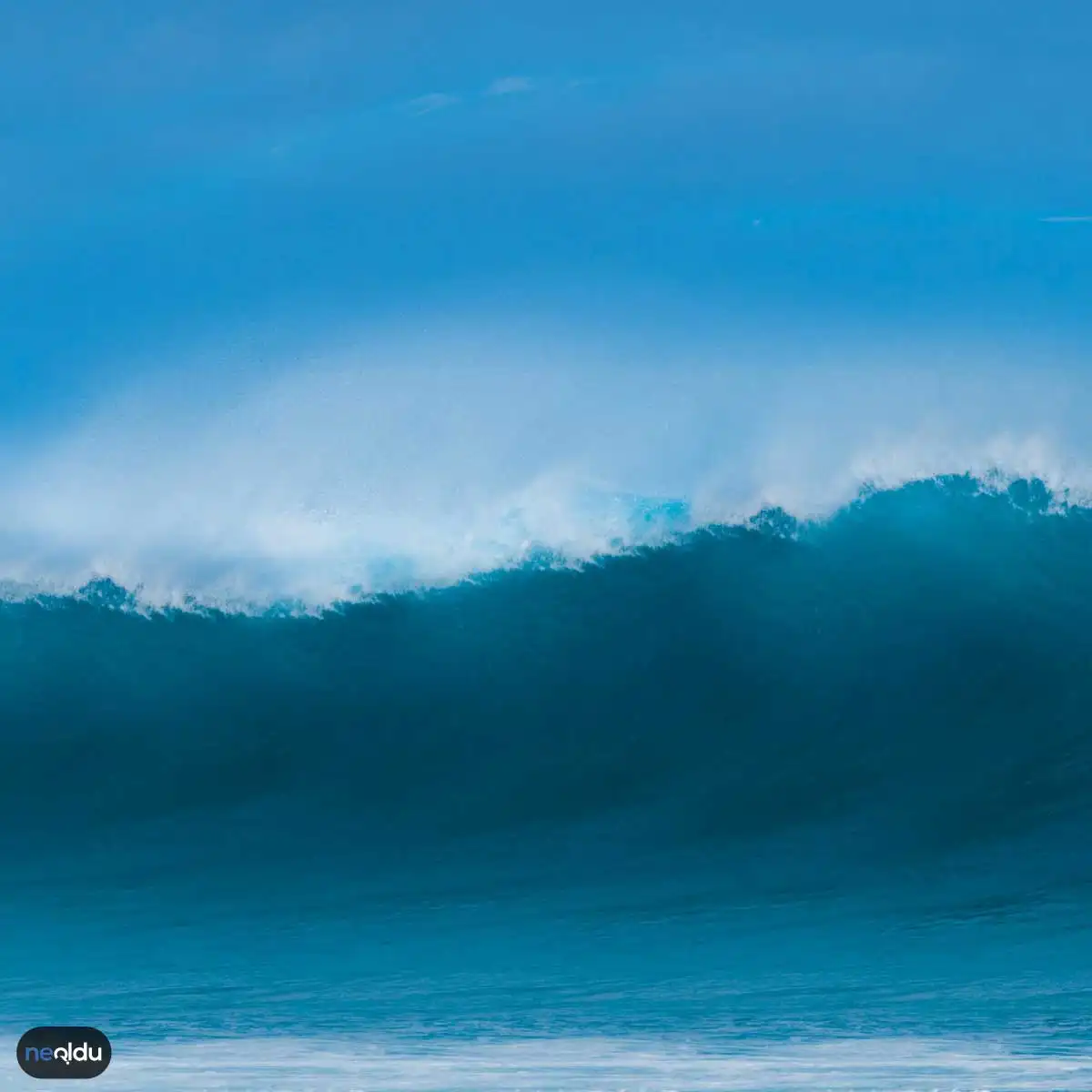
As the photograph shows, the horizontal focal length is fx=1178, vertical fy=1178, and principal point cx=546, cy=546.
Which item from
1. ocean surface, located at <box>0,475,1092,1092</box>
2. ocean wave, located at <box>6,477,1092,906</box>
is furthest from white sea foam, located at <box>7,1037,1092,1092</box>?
ocean wave, located at <box>6,477,1092,906</box>

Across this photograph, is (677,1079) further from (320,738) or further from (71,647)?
(71,647)

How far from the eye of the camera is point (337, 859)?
5355mm

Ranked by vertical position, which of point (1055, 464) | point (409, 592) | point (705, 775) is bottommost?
point (705, 775)

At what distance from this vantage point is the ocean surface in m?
4.50

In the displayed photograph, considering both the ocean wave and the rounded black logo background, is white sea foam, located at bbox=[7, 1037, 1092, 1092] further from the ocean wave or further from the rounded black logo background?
the ocean wave

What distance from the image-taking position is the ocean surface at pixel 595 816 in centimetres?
450

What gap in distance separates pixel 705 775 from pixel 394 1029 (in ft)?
5.99

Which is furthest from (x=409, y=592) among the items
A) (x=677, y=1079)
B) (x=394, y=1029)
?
(x=677, y=1079)

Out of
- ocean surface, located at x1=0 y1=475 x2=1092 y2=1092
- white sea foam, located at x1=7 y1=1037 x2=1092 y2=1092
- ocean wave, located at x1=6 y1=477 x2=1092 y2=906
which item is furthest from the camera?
ocean wave, located at x1=6 y1=477 x2=1092 y2=906

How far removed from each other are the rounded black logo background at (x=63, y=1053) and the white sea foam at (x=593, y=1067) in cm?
6

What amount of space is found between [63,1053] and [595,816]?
2374mm

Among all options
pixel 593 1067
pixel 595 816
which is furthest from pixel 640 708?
pixel 593 1067

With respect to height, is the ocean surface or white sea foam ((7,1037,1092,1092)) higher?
the ocean surface

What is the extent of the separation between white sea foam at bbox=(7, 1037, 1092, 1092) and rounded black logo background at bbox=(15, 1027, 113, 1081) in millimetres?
60
